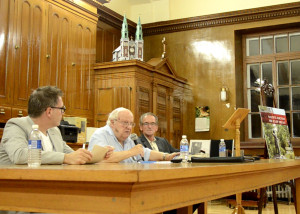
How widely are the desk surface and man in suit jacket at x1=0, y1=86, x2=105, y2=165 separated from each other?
0.57 metres

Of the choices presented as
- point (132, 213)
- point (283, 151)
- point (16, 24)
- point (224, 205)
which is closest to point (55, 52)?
point (16, 24)

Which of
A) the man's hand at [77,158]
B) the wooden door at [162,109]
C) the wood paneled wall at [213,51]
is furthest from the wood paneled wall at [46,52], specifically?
the man's hand at [77,158]

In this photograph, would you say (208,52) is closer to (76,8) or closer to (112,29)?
(112,29)

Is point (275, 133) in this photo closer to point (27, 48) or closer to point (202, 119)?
point (27, 48)

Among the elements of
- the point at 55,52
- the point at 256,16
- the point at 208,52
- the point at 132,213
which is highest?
the point at 256,16

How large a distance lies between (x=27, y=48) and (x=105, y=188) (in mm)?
4397

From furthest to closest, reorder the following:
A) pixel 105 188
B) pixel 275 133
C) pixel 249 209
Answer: pixel 249 209 < pixel 275 133 < pixel 105 188

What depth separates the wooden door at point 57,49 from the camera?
5.54m

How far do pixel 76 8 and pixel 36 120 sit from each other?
398 centimetres

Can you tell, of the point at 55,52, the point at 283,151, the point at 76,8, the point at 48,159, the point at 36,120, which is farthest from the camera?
the point at 76,8

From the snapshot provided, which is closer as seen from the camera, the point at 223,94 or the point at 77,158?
the point at 77,158

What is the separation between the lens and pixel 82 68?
6.27m

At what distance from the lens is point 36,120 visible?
97.4 inches

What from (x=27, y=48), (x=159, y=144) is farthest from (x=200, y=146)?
(x=27, y=48)
